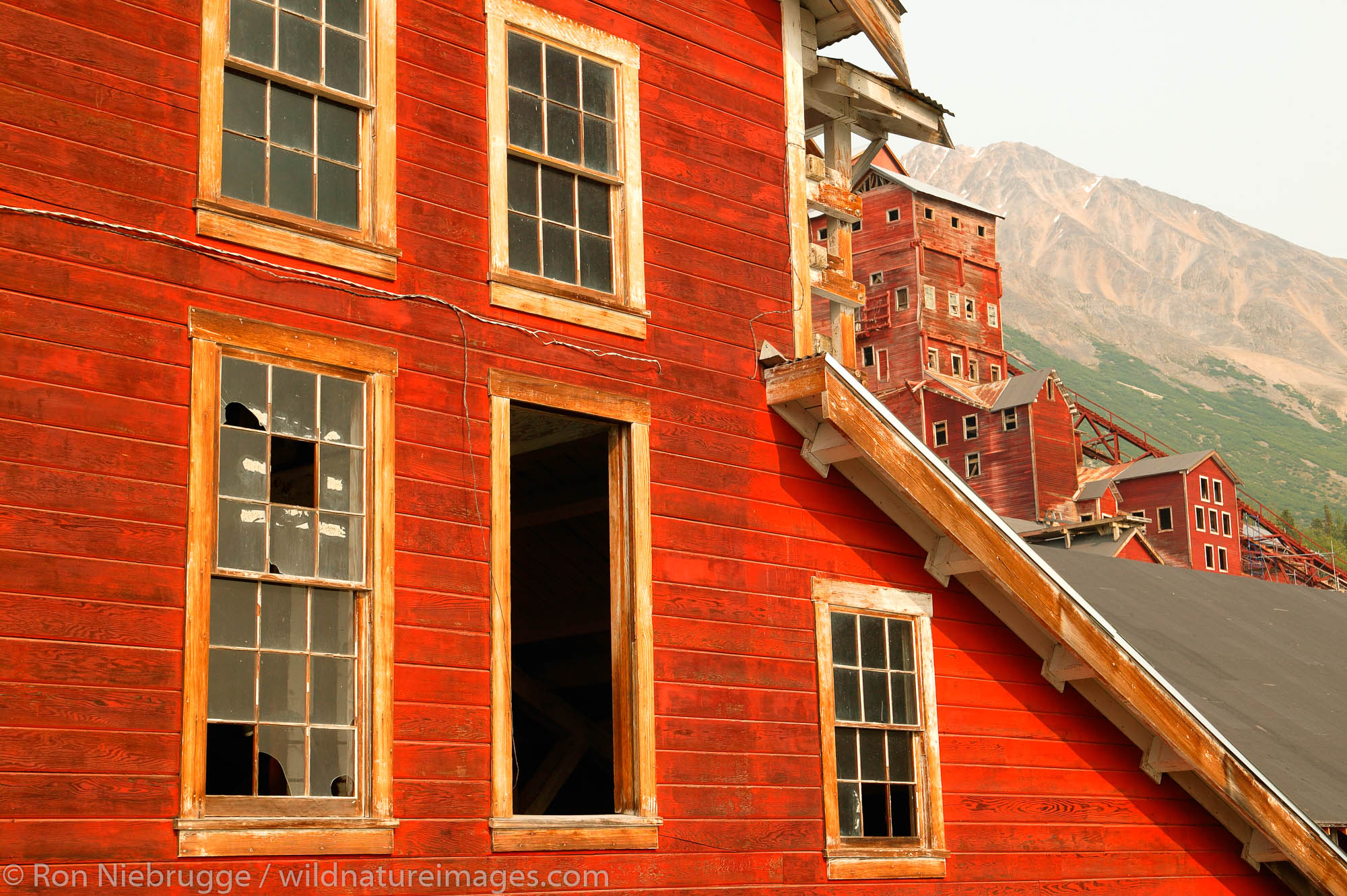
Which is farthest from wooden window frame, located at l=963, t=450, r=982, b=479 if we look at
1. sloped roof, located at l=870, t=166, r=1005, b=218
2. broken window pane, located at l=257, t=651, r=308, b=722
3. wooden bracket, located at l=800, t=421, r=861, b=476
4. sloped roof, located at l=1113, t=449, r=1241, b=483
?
broken window pane, located at l=257, t=651, r=308, b=722

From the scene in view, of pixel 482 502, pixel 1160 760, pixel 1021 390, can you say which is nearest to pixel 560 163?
pixel 482 502

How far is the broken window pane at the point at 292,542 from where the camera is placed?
25.2 feet

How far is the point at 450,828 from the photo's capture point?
26.2 feet

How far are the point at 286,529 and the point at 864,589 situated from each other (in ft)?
15.1

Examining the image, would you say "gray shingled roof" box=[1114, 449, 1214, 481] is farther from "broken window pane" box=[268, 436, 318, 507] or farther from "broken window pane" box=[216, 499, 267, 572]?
"broken window pane" box=[216, 499, 267, 572]

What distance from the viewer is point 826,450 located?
34.4 ft

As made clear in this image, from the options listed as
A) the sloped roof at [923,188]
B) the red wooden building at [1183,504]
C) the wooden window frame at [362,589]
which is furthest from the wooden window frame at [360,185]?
the red wooden building at [1183,504]

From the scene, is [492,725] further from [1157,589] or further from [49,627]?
[1157,589]

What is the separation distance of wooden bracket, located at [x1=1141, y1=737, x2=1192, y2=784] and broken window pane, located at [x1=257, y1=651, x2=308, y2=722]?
7.26 metres

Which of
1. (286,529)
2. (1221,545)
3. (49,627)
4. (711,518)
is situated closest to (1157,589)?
(711,518)

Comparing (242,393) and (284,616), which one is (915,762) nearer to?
(284,616)

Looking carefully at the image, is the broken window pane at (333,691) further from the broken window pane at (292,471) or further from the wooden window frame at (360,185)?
the wooden window frame at (360,185)

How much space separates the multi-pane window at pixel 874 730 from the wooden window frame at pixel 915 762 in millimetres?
63

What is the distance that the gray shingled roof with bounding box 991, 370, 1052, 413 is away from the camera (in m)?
67.8
